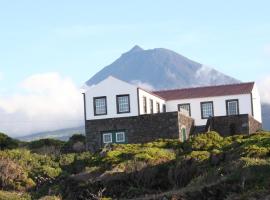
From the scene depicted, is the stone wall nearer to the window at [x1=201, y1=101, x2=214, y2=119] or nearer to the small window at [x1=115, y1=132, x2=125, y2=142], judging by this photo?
the window at [x1=201, y1=101, x2=214, y2=119]

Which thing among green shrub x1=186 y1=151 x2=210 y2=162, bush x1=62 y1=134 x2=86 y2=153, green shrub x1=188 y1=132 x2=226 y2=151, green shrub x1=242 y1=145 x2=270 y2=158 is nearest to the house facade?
bush x1=62 y1=134 x2=86 y2=153

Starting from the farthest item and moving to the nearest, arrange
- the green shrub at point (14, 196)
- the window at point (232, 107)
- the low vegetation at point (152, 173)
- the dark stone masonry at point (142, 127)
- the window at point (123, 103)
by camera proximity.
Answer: the window at point (232, 107)
the window at point (123, 103)
the dark stone masonry at point (142, 127)
the green shrub at point (14, 196)
the low vegetation at point (152, 173)

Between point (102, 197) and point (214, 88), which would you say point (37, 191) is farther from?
point (214, 88)

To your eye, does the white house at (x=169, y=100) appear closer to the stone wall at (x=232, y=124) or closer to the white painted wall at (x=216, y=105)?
the white painted wall at (x=216, y=105)

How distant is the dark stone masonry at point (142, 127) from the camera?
171ft

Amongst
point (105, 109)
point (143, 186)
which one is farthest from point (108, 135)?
point (143, 186)

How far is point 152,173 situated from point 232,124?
2659 cm

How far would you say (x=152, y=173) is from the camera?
2833cm

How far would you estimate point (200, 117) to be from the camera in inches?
2295

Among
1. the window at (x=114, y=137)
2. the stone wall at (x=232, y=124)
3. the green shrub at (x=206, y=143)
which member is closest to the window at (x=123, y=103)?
the window at (x=114, y=137)

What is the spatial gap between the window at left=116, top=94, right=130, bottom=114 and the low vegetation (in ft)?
36.8

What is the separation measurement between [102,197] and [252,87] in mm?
33039

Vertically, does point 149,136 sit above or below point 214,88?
below

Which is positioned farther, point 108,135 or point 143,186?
point 108,135
